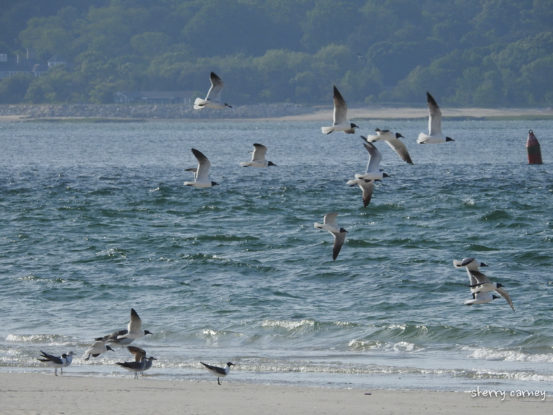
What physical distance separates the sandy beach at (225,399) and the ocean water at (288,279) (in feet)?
3.18

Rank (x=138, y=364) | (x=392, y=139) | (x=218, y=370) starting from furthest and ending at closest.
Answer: (x=392, y=139) → (x=138, y=364) → (x=218, y=370)

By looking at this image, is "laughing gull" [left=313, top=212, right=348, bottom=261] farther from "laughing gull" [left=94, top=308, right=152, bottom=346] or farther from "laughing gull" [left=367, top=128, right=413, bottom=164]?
"laughing gull" [left=94, top=308, right=152, bottom=346]

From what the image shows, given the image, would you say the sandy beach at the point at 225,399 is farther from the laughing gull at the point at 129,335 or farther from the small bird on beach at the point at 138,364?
the laughing gull at the point at 129,335

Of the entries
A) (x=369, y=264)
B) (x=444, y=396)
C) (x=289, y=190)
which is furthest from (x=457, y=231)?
(x=444, y=396)

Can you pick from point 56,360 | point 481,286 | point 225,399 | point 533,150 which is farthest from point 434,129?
point 533,150

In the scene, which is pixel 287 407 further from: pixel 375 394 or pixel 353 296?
pixel 353 296

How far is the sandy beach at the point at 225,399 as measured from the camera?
17078mm

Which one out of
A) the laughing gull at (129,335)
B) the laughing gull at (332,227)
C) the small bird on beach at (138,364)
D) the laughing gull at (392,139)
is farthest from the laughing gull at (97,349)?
the laughing gull at (392,139)

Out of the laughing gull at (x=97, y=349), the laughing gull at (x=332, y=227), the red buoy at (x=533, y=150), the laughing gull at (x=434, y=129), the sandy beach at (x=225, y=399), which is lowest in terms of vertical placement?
the sandy beach at (x=225, y=399)

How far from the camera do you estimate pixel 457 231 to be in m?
39.8

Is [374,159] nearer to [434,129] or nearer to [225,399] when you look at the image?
[434,129]

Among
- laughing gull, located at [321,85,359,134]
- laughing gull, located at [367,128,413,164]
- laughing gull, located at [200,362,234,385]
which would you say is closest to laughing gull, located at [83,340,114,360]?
laughing gull, located at [200,362,234,385]

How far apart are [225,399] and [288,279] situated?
41.4 ft

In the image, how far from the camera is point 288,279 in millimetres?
30531
